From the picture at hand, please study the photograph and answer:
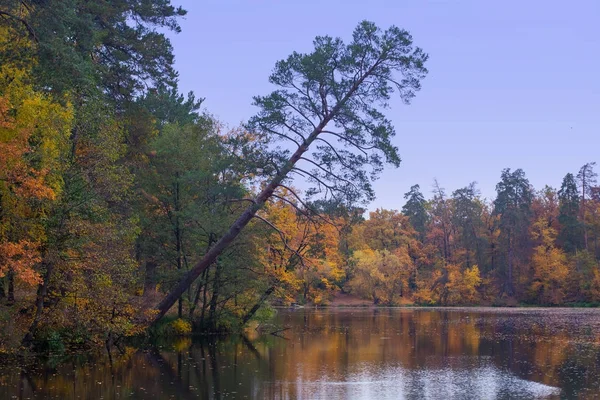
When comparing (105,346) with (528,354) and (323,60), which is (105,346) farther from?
(528,354)

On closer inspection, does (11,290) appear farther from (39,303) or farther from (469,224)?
(469,224)

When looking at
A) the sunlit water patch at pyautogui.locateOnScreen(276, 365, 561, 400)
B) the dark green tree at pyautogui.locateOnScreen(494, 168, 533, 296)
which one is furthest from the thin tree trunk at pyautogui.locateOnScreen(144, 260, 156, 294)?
the dark green tree at pyautogui.locateOnScreen(494, 168, 533, 296)

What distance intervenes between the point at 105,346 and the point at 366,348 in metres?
11.8

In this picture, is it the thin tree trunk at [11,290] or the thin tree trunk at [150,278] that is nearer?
the thin tree trunk at [11,290]

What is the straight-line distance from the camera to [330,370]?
21750mm

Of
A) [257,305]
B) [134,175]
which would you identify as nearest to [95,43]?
[134,175]

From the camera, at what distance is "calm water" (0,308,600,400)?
17266 millimetres

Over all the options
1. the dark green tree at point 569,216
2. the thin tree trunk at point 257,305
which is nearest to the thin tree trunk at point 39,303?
the thin tree trunk at point 257,305

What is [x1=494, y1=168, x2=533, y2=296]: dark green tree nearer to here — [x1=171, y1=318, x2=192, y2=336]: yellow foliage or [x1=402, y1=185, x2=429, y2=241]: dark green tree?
[x1=402, y1=185, x2=429, y2=241]: dark green tree

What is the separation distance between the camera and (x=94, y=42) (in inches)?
1000

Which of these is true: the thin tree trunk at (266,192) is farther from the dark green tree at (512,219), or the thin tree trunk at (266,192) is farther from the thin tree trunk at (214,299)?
the dark green tree at (512,219)

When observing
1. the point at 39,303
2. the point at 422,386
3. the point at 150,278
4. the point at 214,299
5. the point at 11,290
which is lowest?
the point at 422,386

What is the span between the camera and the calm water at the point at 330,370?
1727cm

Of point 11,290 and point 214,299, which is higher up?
point 11,290
